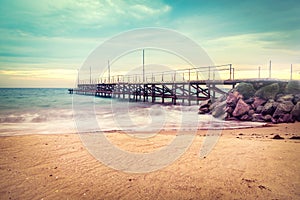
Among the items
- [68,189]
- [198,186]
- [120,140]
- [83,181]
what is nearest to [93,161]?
[83,181]

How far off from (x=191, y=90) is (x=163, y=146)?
19849mm

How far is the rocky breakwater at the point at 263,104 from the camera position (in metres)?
11.3

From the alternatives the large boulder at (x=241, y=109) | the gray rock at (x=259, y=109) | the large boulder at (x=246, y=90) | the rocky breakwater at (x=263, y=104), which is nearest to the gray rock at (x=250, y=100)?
the rocky breakwater at (x=263, y=104)

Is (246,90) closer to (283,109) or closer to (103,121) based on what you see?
(283,109)

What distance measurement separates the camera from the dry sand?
3.46m

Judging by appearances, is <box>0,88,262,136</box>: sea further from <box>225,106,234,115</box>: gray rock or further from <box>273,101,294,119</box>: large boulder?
<box>273,101,294,119</box>: large boulder

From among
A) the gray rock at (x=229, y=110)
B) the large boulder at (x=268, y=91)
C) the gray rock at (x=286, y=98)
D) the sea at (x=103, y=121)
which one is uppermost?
the large boulder at (x=268, y=91)

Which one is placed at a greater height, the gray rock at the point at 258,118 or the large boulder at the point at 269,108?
the large boulder at the point at 269,108

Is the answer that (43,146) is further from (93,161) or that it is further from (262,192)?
(262,192)

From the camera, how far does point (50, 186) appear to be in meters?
3.74

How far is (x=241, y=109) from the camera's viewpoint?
1275 centimetres

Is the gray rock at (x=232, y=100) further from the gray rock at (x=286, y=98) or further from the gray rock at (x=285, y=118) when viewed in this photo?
the gray rock at (x=285, y=118)

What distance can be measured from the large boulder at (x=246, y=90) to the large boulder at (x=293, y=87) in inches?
81.8

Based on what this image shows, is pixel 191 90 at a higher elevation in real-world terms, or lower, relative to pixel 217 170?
higher
